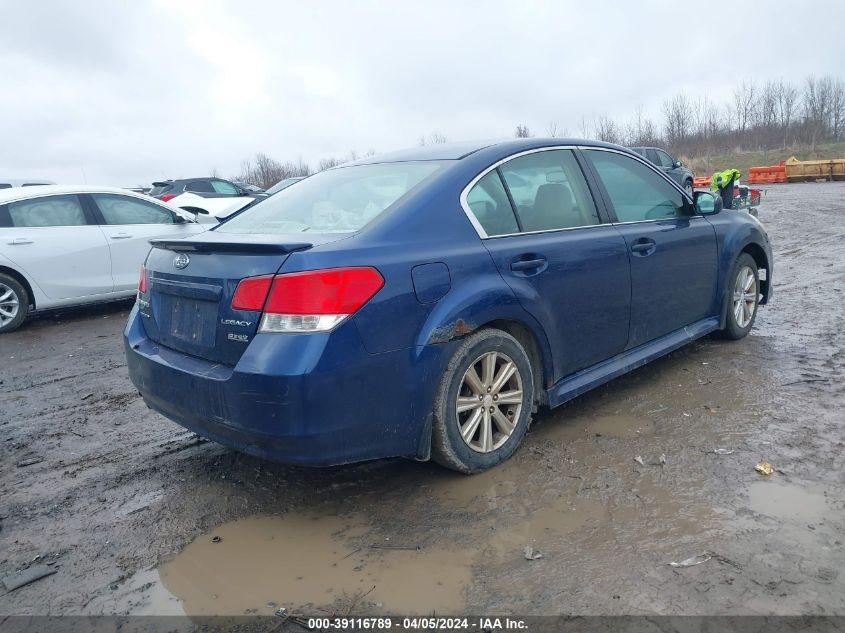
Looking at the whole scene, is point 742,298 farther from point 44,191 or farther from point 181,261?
point 44,191

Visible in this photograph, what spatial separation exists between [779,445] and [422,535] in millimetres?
2009

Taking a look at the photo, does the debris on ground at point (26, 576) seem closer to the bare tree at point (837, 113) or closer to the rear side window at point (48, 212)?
the rear side window at point (48, 212)

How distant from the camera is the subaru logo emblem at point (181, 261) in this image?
9.91 feet

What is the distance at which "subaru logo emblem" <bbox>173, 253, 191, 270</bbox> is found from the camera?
3.02 m

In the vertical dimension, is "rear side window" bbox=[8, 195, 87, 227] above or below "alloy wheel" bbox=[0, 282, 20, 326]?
above

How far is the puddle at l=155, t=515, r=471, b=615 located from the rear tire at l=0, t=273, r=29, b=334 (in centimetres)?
592

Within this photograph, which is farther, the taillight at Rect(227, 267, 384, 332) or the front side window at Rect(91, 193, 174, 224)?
the front side window at Rect(91, 193, 174, 224)

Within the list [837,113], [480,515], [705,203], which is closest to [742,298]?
[705,203]

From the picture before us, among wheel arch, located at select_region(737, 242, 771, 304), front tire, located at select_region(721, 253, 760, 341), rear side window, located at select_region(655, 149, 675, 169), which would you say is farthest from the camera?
rear side window, located at select_region(655, 149, 675, 169)

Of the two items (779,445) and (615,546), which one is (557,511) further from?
(779,445)

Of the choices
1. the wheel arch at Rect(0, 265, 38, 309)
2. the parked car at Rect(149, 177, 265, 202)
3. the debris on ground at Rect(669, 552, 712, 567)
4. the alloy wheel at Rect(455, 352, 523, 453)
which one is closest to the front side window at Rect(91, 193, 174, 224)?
the wheel arch at Rect(0, 265, 38, 309)

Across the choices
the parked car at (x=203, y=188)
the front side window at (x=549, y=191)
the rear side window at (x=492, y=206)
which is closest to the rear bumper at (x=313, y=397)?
the rear side window at (x=492, y=206)

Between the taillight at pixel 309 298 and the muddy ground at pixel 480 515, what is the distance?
37.7 inches

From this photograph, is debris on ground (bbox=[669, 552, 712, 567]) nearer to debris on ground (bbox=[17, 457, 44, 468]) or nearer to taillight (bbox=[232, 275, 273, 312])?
taillight (bbox=[232, 275, 273, 312])
